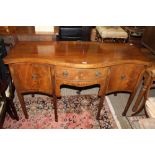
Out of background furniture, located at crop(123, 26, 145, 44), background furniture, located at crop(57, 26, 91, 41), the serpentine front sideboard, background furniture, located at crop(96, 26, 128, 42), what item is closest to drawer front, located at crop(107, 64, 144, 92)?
the serpentine front sideboard

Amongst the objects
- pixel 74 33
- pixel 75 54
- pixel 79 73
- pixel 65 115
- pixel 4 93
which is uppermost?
pixel 75 54

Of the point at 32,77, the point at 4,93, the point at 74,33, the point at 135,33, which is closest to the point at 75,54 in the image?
the point at 32,77

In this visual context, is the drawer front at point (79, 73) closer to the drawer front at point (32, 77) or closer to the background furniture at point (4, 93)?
the drawer front at point (32, 77)

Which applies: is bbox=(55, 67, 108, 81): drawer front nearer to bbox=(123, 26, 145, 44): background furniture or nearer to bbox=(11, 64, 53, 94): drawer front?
bbox=(11, 64, 53, 94): drawer front

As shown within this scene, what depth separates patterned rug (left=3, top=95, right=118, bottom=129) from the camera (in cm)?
213

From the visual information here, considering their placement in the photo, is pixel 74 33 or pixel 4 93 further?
pixel 74 33

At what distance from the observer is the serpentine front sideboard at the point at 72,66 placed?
1.62 metres

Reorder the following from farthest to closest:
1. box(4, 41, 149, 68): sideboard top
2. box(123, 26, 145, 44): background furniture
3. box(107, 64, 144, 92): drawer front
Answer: box(123, 26, 145, 44): background furniture, box(107, 64, 144, 92): drawer front, box(4, 41, 149, 68): sideboard top

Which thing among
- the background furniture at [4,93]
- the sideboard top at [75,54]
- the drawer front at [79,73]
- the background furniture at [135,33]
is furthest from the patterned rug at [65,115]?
the background furniture at [135,33]

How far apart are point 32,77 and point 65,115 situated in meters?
0.82

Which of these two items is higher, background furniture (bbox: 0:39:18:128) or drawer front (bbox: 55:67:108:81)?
drawer front (bbox: 55:67:108:81)

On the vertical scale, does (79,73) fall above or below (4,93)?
above

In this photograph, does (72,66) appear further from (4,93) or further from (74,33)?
(74,33)

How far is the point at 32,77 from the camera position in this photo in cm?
176
